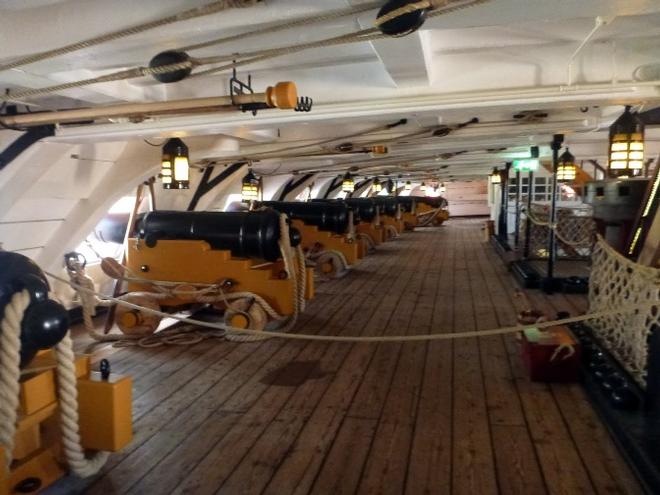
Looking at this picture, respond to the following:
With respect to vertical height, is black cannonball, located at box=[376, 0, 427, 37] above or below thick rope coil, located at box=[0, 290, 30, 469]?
above

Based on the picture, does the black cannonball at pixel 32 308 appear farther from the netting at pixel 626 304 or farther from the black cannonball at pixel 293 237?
the black cannonball at pixel 293 237

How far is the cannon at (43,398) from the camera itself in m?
2.06

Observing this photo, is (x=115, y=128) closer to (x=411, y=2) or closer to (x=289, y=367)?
(x=289, y=367)

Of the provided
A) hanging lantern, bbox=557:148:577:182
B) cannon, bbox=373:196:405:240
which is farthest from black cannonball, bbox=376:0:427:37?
cannon, bbox=373:196:405:240

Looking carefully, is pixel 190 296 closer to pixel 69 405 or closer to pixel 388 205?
pixel 69 405

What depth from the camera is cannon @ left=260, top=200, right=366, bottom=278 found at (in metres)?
8.62

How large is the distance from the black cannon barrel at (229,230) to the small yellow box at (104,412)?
2.93 metres

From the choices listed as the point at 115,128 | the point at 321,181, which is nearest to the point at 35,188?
the point at 115,128

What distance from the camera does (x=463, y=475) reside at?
246 cm

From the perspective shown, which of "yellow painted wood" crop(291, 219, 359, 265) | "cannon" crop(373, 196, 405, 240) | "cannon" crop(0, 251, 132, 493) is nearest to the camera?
"cannon" crop(0, 251, 132, 493)

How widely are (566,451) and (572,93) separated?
6.84ft

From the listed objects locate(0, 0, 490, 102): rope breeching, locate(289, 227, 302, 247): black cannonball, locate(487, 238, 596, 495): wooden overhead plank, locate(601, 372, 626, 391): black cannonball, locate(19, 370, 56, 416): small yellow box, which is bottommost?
locate(487, 238, 596, 495): wooden overhead plank

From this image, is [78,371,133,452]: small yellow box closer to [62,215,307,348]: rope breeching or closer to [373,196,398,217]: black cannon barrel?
[62,215,307,348]: rope breeching

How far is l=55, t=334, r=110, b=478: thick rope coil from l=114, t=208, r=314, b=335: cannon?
2670mm
